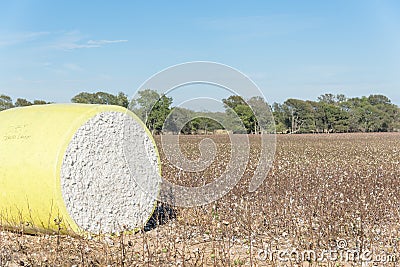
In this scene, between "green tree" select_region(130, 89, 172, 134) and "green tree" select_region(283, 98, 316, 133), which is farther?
"green tree" select_region(283, 98, 316, 133)

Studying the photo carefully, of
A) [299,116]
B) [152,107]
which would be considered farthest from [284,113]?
[152,107]

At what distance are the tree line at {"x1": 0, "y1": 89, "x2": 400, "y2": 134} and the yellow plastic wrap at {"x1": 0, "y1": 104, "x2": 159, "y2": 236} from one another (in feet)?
3.91

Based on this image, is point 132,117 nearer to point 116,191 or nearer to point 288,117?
point 116,191

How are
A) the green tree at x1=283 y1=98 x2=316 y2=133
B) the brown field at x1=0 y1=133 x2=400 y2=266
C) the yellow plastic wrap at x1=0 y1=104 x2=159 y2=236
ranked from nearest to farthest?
the brown field at x1=0 y1=133 x2=400 y2=266 < the yellow plastic wrap at x1=0 y1=104 x2=159 y2=236 < the green tree at x1=283 y1=98 x2=316 y2=133

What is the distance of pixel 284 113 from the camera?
8919 centimetres

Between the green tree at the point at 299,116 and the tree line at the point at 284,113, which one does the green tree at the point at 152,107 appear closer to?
the tree line at the point at 284,113

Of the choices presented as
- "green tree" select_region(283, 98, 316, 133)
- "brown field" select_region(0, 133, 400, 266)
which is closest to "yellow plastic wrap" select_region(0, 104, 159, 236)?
"brown field" select_region(0, 133, 400, 266)

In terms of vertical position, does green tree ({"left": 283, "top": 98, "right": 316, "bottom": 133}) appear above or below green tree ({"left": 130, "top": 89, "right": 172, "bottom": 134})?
above

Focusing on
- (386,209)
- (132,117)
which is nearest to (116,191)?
(132,117)

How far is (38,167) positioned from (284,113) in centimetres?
8392

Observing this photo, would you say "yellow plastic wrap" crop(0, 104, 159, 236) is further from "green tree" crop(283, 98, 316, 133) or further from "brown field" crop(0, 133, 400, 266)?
"green tree" crop(283, 98, 316, 133)

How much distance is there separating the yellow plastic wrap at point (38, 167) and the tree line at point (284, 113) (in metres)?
1.19

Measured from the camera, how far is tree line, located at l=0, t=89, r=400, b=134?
8.83 metres

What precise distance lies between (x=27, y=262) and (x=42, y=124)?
2.09 metres
